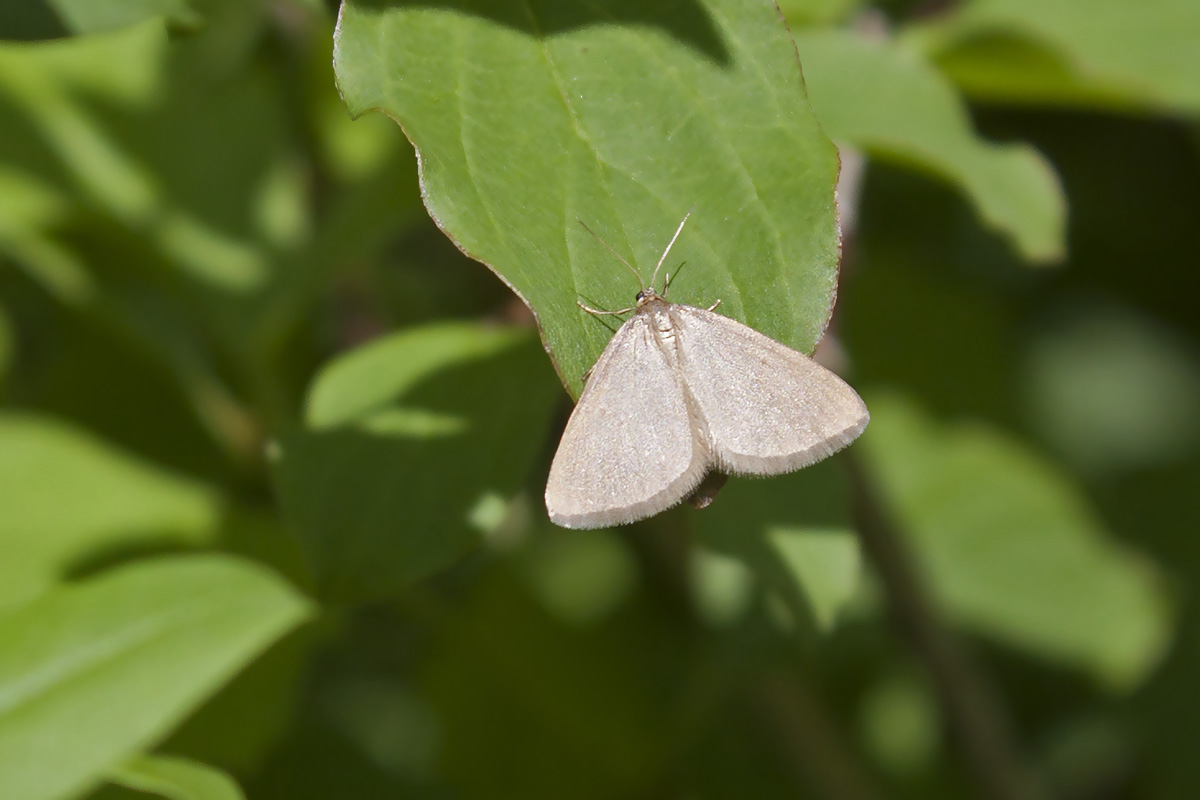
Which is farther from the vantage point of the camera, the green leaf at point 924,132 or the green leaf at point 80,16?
the green leaf at point 924,132

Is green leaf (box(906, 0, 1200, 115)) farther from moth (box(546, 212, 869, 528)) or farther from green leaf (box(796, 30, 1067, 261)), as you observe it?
moth (box(546, 212, 869, 528))

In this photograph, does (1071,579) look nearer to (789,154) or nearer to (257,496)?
(257,496)

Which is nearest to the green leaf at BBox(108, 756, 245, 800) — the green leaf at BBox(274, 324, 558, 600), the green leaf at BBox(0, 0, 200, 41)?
Answer: the green leaf at BBox(274, 324, 558, 600)

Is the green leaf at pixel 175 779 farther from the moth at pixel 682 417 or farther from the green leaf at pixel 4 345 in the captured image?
the green leaf at pixel 4 345

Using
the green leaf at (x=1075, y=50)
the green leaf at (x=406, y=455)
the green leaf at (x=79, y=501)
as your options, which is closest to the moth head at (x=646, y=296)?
the green leaf at (x=406, y=455)

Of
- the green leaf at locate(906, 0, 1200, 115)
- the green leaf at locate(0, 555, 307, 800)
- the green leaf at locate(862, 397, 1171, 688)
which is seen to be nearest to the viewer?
the green leaf at locate(0, 555, 307, 800)

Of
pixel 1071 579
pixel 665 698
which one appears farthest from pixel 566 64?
pixel 1071 579

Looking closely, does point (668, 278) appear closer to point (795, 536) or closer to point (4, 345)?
point (795, 536)
